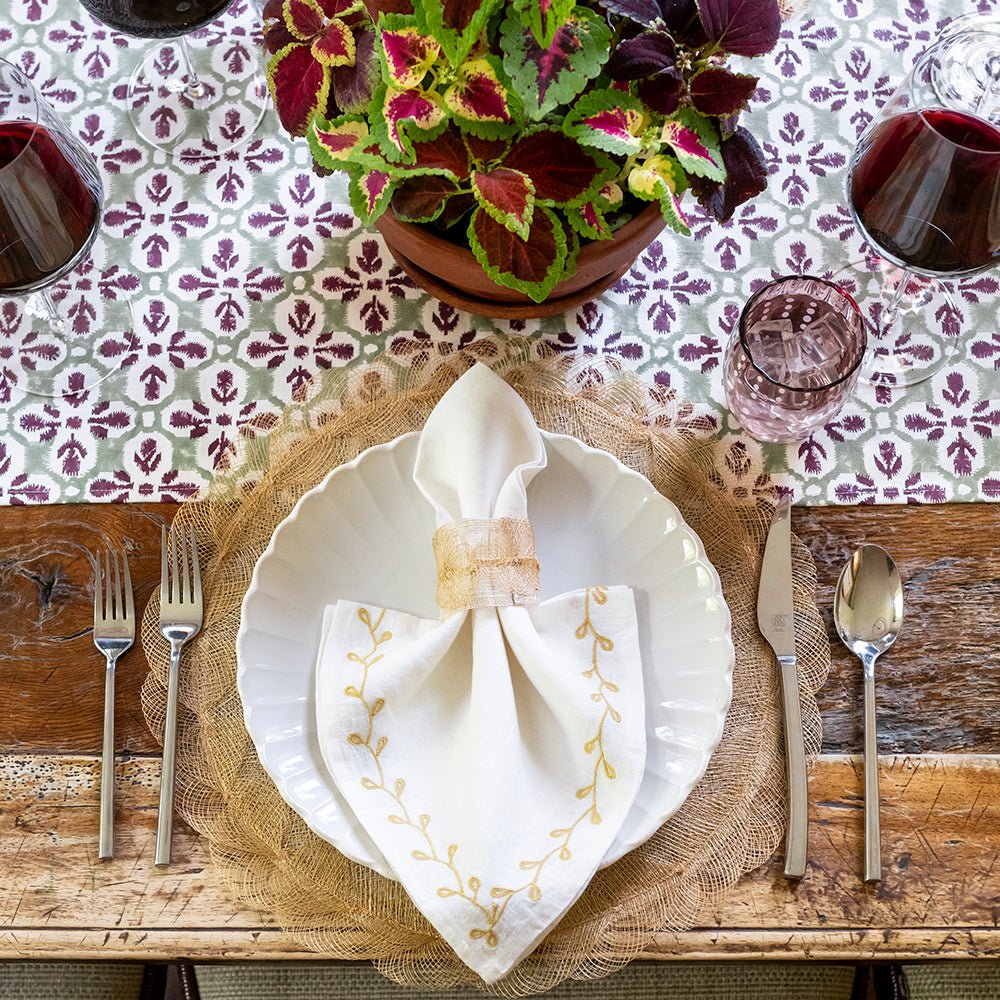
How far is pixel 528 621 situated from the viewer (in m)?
0.71

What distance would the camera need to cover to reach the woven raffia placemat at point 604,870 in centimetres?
71

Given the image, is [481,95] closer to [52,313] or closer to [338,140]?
[338,140]

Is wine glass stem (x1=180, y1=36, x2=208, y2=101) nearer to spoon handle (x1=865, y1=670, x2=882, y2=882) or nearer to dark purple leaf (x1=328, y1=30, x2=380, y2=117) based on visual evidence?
dark purple leaf (x1=328, y1=30, x2=380, y2=117)

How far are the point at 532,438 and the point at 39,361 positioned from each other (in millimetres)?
451

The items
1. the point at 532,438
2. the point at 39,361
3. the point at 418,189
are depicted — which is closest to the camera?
the point at 418,189

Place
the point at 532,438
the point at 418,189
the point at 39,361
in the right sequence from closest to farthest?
the point at 418,189 < the point at 532,438 < the point at 39,361

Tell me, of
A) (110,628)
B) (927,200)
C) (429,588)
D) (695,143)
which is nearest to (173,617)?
(110,628)

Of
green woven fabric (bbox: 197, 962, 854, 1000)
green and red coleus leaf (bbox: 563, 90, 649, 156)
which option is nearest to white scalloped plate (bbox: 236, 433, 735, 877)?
green and red coleus leaf (bbox: 563, 90, 649, 156)

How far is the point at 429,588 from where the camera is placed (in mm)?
788

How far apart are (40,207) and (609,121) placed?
430 mm

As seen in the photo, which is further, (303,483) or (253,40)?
(253,40)

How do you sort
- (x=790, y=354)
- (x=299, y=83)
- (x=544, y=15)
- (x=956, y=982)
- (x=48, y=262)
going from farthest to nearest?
(x=956, y=982), (x=790, y=354), (x=48, y=262), (x=299, y=83), (x=544, y=15)

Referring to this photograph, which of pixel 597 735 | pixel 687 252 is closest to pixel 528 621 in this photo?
pixel 597 735

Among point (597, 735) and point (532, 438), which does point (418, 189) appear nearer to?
point (532, 438)
